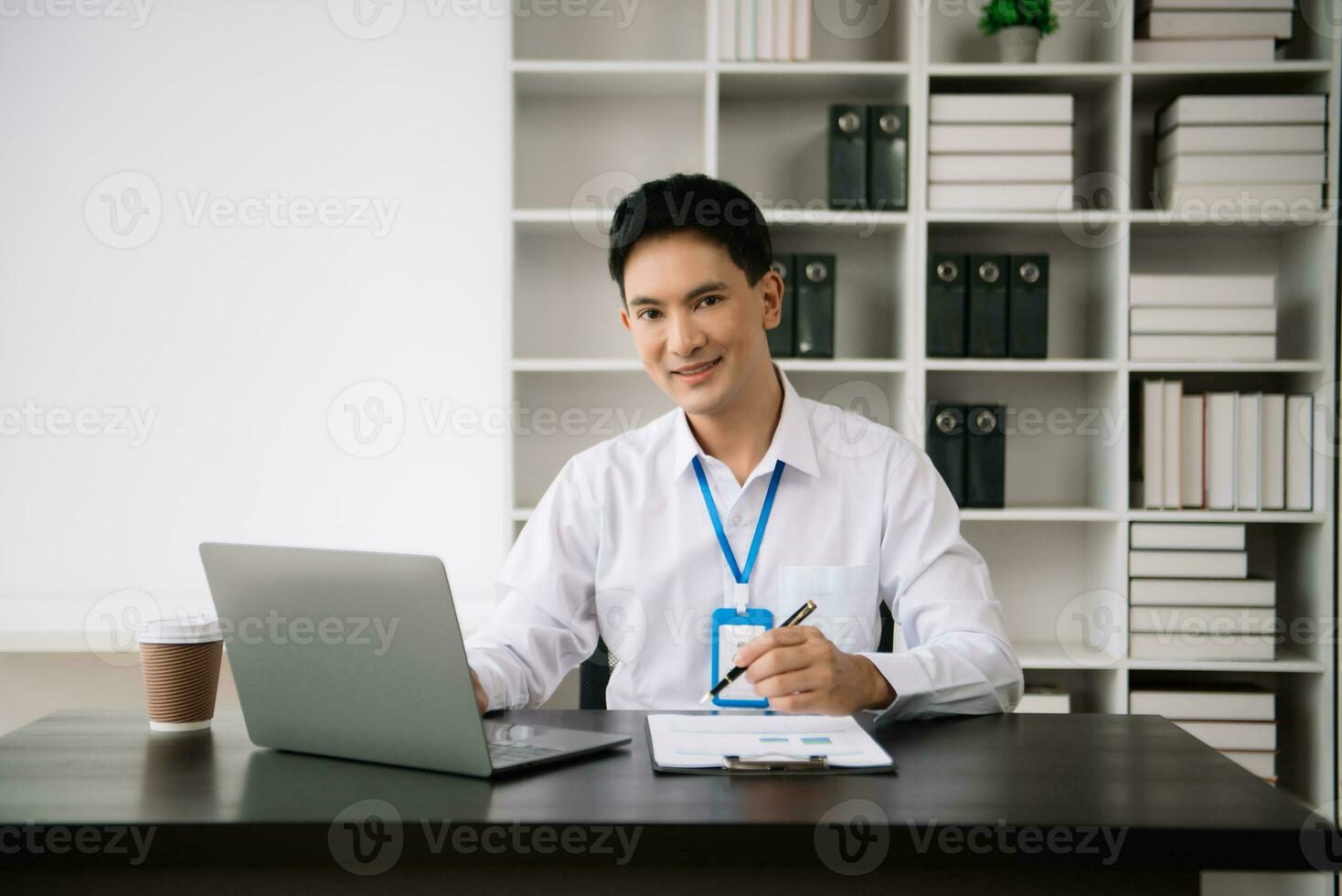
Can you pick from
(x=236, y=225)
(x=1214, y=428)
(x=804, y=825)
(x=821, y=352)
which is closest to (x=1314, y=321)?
(x=1214, y=428)

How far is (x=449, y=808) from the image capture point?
950 mm

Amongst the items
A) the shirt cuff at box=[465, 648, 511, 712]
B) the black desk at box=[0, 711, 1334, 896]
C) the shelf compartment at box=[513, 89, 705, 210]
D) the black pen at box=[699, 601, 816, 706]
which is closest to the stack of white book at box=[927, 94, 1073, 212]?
the shelf compartment at box=[513, 89, 705, 210]

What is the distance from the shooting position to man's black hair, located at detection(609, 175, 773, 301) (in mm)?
1767

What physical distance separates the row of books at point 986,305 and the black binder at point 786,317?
1.06 ft

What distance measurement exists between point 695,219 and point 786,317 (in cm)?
89

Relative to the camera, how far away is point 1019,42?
2672 mm

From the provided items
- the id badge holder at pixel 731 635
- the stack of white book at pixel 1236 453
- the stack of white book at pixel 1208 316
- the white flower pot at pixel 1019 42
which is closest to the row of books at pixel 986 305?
the stack of white book at pixel 1208 316

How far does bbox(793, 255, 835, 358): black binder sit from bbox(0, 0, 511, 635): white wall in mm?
847

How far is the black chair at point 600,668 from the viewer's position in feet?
5.82

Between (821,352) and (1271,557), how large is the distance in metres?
1.36

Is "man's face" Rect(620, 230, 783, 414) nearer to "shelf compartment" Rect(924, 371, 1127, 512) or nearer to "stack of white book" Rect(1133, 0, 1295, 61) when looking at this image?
"shelf compartment" Rect(924, 371, 1127, 512)

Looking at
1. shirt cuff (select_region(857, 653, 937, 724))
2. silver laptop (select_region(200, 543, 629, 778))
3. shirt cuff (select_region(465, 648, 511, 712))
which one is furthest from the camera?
shirt cuff (select_region(465, 648, 511, 712))

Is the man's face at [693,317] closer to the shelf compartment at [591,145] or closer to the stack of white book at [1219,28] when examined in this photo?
the shelf compartment at [591,145]

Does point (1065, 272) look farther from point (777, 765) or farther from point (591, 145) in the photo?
point (777, 765)
